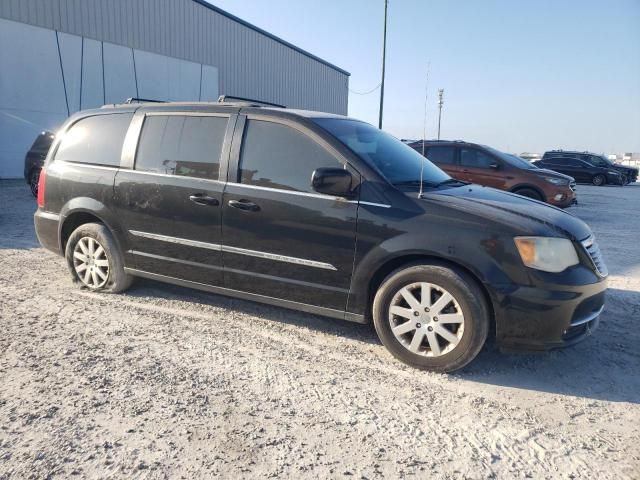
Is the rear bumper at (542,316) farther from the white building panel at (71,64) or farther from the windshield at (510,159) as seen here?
the white building panel at (71,64)

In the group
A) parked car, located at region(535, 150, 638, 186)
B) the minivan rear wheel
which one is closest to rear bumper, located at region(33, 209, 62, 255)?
parked car, located at region(535, 150, 638, 186)

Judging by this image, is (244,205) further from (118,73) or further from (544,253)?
(118,73)

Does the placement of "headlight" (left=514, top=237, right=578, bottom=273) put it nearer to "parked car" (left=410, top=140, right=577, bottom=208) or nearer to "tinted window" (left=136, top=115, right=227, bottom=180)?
"tinted window" (left=136, top=115, right=227, bottom=180)

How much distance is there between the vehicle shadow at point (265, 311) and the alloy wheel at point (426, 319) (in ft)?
1.66

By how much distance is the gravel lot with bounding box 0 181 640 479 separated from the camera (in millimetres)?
2391

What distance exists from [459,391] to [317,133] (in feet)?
6.94

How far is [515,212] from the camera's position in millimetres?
3469

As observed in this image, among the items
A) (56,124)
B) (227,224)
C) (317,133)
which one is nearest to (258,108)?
(317,133)

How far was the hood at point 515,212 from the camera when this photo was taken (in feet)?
10.8

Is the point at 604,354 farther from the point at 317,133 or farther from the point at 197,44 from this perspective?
the point at 197,44

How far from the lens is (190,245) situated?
13.8 ft

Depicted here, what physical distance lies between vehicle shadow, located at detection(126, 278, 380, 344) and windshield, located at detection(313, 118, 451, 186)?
1313mm

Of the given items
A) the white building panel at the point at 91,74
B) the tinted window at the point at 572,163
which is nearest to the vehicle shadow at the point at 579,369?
the white building panel at the point at 91,74

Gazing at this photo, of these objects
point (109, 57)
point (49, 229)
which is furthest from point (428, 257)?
point (109, 57)
